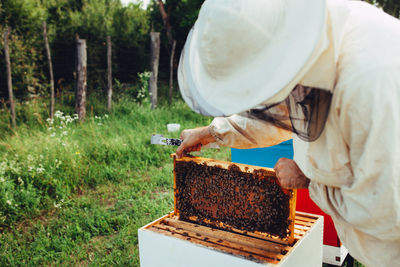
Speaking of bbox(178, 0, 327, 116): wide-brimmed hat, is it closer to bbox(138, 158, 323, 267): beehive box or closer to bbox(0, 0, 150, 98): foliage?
bbox(138, 158, 323, 267): beehive box

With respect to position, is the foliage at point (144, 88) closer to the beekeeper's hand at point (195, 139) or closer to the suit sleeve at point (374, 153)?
the beekeeper's hand at point (195, 139)

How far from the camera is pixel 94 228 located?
129 inches

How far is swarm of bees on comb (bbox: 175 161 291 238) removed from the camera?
1.90m

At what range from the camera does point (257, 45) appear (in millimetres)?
1129

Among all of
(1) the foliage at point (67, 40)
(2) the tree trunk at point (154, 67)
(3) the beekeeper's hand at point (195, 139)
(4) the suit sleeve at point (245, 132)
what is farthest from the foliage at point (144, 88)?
(4) the suit sleeve at point (245, 132)

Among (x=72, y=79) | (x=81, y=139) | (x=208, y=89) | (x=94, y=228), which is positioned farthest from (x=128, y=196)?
(x=72, y=79)

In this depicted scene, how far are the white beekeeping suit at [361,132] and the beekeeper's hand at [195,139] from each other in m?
0.79

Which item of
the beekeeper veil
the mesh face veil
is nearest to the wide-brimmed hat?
the beekeeper veil

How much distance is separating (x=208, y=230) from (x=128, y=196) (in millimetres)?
2123

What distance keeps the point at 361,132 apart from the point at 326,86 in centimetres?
19

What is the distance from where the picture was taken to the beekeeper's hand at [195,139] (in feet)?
6.88

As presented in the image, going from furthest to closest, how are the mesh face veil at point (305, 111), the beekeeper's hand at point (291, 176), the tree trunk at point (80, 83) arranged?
1. the tree trunk at point (80, 83)
2. the beekeeper's hand at point (291, 176)
3. the mesh face veil at point (305, 111)

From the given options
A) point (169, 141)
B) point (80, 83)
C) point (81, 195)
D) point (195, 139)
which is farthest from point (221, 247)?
point (80, 83)

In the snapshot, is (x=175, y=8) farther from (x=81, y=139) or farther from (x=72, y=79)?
(x=81, y=139)
